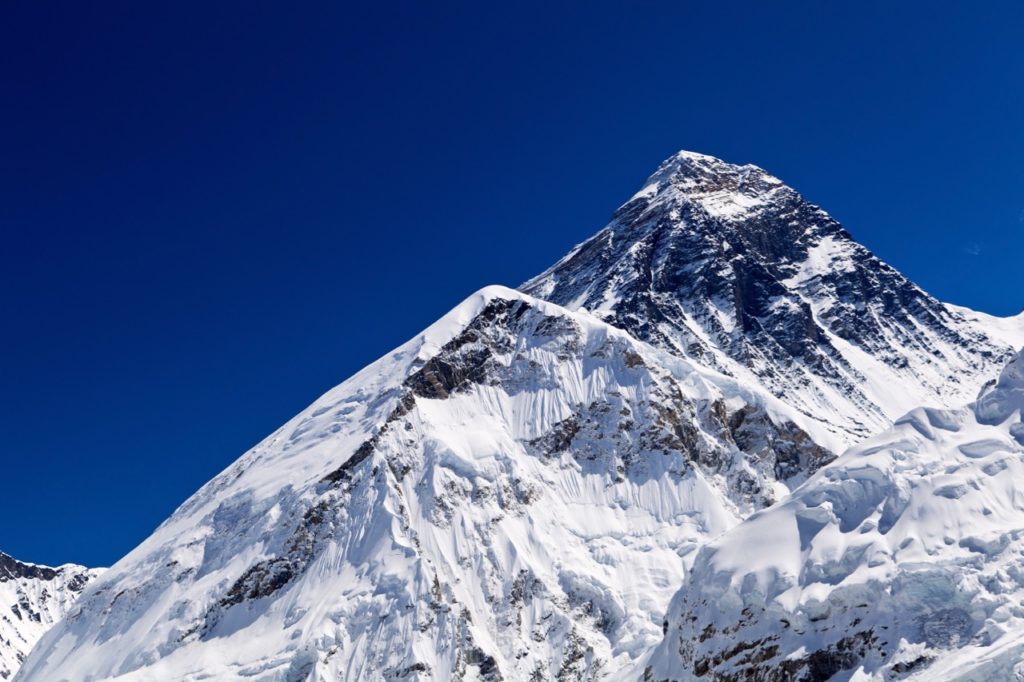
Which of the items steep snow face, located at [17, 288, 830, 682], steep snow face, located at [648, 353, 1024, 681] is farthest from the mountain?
steep snow face, located at [648, 353, 1024, 681]

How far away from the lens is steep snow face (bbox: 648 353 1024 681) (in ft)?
256

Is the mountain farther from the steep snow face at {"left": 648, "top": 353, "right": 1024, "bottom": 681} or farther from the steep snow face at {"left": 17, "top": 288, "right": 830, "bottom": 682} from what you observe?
the steep snow face at {"left": 648, "top": 353, "right": 1024, "bottom": 681}

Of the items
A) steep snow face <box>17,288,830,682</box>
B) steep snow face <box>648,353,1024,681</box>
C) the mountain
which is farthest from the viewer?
steep snow face <box>17,288,830,682</box>

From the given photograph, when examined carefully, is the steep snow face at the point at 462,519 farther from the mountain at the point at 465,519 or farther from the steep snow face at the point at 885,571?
the steep snow face at the point at 885,571

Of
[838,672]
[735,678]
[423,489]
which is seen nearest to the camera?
[838,672]

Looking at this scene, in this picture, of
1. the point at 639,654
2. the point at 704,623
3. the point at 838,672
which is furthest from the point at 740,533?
the point at 639,654

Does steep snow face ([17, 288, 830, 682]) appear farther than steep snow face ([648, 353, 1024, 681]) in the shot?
Yes

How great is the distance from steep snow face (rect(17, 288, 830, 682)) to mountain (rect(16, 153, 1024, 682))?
Answer: 262mm

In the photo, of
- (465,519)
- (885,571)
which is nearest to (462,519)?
(465,519)

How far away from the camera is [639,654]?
122 meters

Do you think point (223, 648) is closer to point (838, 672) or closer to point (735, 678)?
point (735, 678)

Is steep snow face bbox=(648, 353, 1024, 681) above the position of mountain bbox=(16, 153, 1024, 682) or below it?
below

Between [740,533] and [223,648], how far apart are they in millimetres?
60386

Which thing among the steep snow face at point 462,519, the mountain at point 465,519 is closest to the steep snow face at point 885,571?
the mountain at point 465,519
